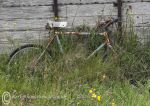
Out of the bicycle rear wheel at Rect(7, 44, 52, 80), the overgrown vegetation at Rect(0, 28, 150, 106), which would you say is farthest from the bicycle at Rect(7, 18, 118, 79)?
the overgrown vegetation at Rect(0, 28, 150, 106)

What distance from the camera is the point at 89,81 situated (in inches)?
293

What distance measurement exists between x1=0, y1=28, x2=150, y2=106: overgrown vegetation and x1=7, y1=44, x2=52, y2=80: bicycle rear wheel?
120mm

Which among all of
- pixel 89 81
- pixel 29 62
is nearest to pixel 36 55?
pixel 29 62

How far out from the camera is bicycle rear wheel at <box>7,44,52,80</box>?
7504mm

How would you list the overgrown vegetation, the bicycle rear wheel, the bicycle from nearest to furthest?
the overgrown vegetation < the bicycle rear wheel < the bicycle

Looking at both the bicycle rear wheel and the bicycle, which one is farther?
the bicycle

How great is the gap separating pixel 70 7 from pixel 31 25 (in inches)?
35.9

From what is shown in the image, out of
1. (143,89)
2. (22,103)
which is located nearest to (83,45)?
(143,89)

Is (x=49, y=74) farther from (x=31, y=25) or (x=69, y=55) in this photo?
(x=31, y=25)

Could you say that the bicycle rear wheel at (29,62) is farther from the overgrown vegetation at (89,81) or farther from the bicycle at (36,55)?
the overgrown vegetation at (89,81)

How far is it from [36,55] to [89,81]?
1.26m

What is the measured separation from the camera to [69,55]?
7883 mm

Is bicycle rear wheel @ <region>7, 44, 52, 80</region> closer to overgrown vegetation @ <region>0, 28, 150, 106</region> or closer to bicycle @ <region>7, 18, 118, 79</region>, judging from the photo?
bicycle @ <region>7, 18, 118, 79</region>

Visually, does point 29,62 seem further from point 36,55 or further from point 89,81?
point 89,81
